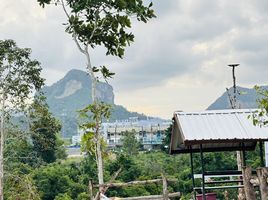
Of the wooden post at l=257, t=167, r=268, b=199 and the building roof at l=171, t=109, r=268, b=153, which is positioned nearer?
the wooden post at l=257, t=167, r=268, b=199

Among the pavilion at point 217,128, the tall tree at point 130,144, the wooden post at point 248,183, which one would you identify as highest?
the tall tree at point 130,144

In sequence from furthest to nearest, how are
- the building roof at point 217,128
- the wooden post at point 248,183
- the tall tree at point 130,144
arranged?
the tall tree at point 130,144 → the building roof at point 217,128 → the wooden post at point 248,183

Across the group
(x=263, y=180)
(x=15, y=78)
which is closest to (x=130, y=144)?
(x=15, y=78)

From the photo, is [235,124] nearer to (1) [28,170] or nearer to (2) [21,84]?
(2) [21,84]

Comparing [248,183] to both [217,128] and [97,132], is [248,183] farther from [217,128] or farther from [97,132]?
[97,132]

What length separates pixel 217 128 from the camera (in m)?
8.32

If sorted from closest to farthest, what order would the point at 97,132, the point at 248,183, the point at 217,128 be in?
the point at 248,183 → the point at 217,128 → the point at 97,132

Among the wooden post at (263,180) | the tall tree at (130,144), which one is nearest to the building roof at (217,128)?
the wooden post at (263,180)

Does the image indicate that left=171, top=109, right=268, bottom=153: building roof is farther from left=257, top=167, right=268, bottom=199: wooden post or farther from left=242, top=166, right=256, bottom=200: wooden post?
left=257, top=167, right=268, bottom=199: wooden post

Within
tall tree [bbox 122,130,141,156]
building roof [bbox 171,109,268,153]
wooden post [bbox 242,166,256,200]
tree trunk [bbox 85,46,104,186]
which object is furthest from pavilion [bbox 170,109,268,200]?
tall tree [bbox 122,130,141,156]

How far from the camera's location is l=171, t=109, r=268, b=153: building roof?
8.00 m

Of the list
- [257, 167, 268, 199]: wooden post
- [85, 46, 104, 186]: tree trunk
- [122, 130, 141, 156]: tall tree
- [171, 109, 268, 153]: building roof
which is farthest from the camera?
[122, 130, 141, 156]: tall tree

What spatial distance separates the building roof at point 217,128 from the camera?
8.00m

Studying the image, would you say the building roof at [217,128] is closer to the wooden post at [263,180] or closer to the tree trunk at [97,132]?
the wooden post at [263,180]
